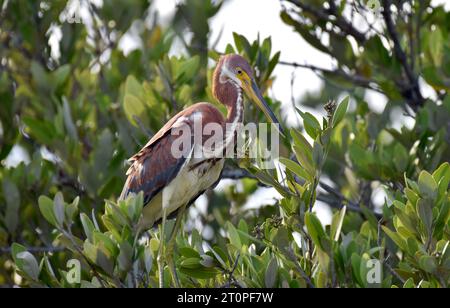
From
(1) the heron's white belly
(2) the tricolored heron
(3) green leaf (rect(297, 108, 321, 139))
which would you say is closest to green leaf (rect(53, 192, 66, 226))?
(2) the tricolored heron

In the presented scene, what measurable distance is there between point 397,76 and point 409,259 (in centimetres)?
293

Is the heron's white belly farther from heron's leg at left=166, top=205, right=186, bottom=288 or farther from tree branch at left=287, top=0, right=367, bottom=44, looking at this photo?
tree branch at left=287, top=0, right=367, bottom=44

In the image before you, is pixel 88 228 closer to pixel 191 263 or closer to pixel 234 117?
pixel 191 263

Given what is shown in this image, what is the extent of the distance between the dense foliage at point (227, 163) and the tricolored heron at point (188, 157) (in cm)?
25

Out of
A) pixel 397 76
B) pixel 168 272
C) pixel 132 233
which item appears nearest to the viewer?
pixel 132 233

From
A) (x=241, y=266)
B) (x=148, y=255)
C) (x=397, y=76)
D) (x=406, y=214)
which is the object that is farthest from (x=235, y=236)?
(x=397, y=76)

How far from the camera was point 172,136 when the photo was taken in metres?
6.75

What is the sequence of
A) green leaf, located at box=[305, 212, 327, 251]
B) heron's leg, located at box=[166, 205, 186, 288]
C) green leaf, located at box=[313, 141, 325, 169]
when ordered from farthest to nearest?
heron's leg, located at box=[166, 205, 186, 288]
green leaf, located at box=[313, 141, 325, 169]
green leaf, located at box=[305, 212, 327, 251]

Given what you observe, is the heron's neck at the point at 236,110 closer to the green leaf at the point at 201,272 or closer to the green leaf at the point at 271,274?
the green leaf at the point at 201,272

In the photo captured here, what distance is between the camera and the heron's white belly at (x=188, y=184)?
263 inches

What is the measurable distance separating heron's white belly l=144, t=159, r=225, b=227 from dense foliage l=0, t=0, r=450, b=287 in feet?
0.59

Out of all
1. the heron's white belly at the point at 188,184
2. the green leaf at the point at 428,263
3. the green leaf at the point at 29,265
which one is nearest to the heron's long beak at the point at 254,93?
the heron's white belly at the point at 188,184

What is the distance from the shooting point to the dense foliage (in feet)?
16.9
